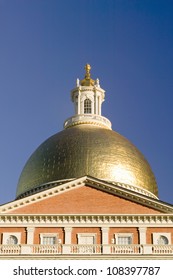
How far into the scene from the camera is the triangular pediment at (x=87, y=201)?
46375 mm

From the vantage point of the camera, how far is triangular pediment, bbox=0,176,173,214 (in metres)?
46.4

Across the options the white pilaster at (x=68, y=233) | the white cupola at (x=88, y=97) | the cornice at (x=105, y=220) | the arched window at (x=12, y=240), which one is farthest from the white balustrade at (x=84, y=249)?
the white cupola at (x=88, y=97)

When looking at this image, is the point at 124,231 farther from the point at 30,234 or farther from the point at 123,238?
the point at 30,234

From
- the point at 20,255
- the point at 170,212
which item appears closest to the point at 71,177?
the point at 170,212

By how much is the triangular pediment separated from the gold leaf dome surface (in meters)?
4.38

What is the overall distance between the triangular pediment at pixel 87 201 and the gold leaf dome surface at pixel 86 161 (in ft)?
14.4

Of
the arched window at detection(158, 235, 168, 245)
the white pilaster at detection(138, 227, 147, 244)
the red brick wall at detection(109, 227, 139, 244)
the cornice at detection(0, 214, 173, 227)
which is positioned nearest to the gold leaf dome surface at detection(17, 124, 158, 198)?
the cornice at detection(0, 214, 173, 227)

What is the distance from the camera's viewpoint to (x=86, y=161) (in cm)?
5250

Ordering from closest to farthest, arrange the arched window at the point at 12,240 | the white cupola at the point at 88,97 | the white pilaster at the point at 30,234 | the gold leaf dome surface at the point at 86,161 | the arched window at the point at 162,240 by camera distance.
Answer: the arched window at the point at 162,240, the white pilaster at the point at 30,234, the arched window at the point at 12,240, the gold leaf dome surface at the point at 86,161, the white cupola at the point at 88,97

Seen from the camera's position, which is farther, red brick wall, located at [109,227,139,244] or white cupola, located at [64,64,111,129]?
white cupola, located at [64,64,111,129]

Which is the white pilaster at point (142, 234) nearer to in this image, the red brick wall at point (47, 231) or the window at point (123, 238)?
the window at point (123, 238)

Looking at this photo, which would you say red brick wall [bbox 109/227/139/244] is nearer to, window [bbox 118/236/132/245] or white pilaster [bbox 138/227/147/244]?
white pilaster [bbox 138/227/147/244]

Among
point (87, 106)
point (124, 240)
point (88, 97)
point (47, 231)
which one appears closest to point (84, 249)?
point (124, 240)
